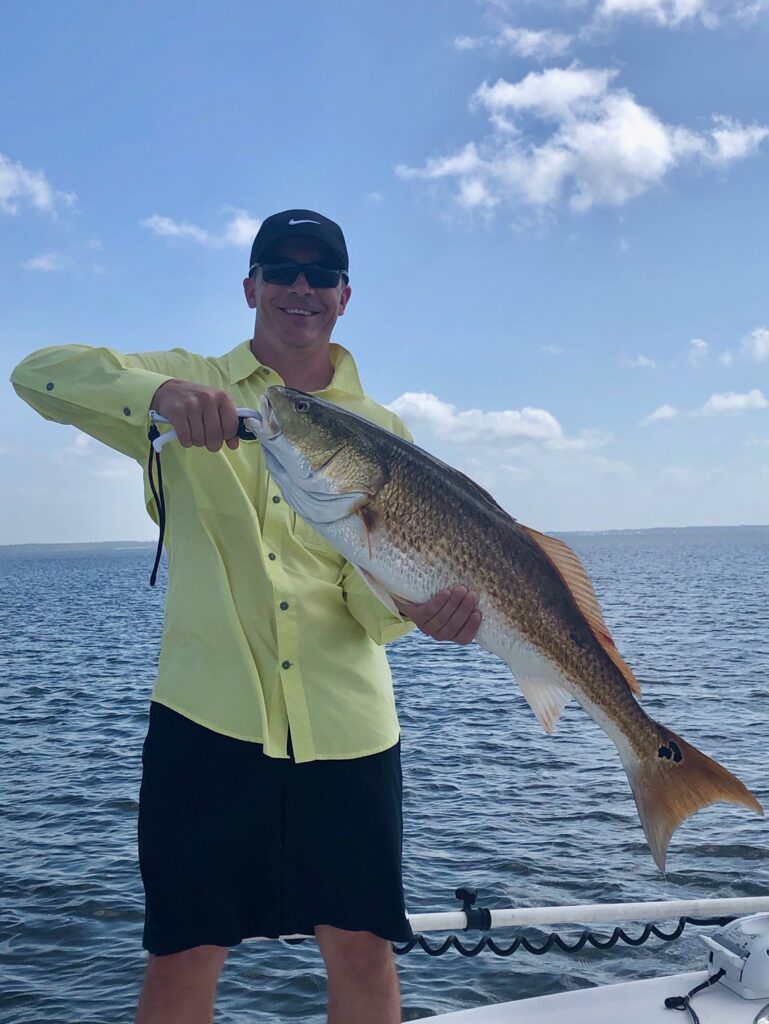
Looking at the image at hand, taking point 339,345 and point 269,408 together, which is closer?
point 269,408

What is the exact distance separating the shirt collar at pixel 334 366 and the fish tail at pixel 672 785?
188 cm

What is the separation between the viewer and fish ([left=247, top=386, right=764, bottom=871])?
331cm

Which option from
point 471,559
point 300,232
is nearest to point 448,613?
point 471,559

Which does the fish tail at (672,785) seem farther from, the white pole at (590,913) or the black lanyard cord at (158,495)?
the black lanyard cord at (158,495)

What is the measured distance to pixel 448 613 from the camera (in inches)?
131

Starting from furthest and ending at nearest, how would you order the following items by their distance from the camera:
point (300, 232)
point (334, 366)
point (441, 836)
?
point (441, 836), point (334, 366), point (300, 232)

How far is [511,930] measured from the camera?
9.85 m

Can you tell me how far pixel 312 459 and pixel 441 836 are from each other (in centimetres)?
1012

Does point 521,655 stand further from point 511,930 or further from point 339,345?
point 511,930

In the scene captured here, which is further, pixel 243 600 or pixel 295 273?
pixel 295 273

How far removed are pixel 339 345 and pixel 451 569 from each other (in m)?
1.30

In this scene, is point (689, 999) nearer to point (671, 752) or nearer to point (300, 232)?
point (671, 752)

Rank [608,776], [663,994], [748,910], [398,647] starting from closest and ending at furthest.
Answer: [663,994] < [748,910] < [608,776] < [398,647]

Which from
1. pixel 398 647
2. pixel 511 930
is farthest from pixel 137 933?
pixel 398 647
